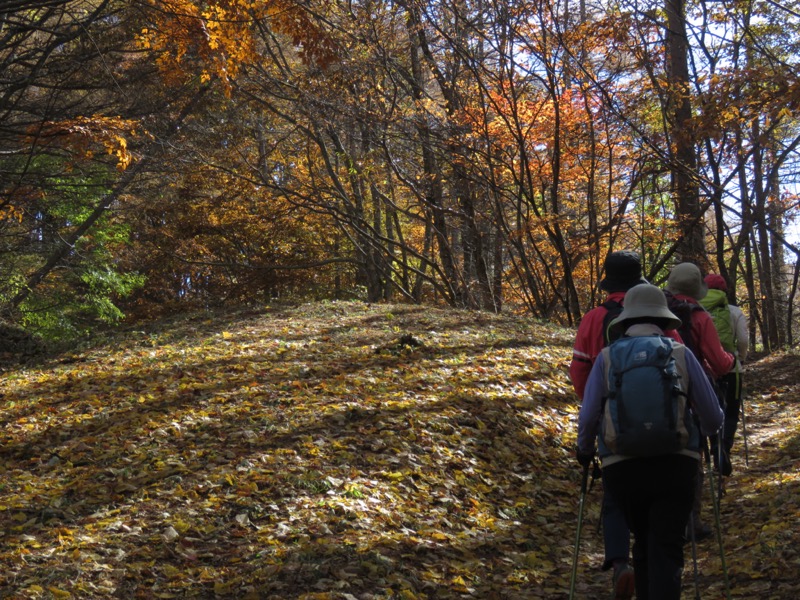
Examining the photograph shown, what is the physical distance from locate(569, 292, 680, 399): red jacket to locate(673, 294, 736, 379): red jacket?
0.87 metres

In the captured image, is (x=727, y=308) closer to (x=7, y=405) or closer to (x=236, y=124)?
(x=7, y=405)

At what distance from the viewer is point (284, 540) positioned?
202 inches

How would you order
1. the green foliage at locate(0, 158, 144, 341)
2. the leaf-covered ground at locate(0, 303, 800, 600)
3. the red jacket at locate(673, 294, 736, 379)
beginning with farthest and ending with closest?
the green foliage at locate(0, 158, 144, 341) → the red jacket at locate(673, 294, 736, 379) → the leaf-covered ground at locate(0, 303, 800, 600)

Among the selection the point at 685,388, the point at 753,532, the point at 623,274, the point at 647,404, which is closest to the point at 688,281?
the point at 623,274

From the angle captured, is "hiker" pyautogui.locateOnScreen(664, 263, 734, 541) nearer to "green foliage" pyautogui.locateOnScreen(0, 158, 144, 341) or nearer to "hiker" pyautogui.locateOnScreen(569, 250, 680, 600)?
"hiker" pyautogui.locateOnScreen(569, 250, 680, 600)

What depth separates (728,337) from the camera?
6785 mm

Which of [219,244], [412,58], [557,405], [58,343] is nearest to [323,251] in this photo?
[219,244]

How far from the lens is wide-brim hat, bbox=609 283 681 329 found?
3785 millimetres

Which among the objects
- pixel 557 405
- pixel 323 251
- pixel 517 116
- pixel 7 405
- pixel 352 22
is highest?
pixel 352 22

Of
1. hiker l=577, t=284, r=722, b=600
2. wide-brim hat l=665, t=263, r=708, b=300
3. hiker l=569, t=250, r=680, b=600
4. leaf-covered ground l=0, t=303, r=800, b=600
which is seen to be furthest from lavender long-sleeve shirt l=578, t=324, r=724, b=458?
wide-brim hat l=665, t=263, r=708, b=300

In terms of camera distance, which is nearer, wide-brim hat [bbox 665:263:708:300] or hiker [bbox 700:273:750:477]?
wide-brim hat [bbox 665:263:708:300]

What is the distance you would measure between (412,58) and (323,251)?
8128 mm

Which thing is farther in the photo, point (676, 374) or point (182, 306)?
point (182, 306)

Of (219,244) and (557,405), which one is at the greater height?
(219,244)
